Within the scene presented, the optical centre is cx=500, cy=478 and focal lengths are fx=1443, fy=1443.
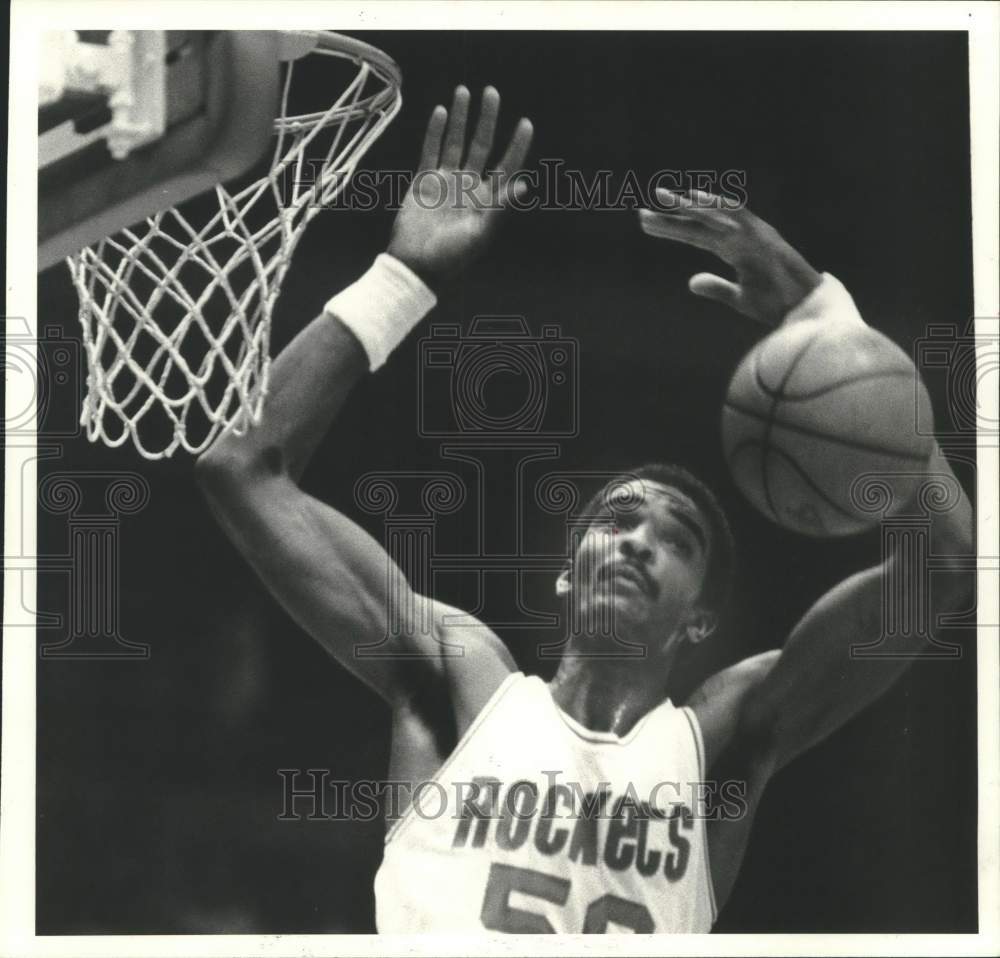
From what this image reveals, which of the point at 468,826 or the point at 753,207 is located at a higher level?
the point at 753,207

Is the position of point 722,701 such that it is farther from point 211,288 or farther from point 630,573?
point 211,288

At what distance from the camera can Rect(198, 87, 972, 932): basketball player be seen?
146 inches

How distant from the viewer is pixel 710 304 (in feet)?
12.4

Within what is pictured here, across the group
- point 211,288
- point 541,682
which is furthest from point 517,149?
point 541,682

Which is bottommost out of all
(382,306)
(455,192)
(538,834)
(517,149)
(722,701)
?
(538,834)

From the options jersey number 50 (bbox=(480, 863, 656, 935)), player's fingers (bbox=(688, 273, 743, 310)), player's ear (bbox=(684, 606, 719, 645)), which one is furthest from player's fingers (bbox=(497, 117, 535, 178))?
jersey number 50 (bbox=(480, 863, 656, 935))

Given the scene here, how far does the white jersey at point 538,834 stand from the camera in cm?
370

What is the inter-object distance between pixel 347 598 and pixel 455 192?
1.09 metres

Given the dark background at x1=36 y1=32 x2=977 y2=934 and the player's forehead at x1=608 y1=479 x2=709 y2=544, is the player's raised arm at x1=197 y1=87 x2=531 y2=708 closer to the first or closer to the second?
the dark background at x1=36 y1=32 x2=977 y2=934

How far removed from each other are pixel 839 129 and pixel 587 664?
1.56 meters

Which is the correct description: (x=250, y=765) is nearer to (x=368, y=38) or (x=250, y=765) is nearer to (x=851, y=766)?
(x=851, y=766)

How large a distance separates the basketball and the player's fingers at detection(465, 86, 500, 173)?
0.87 meters

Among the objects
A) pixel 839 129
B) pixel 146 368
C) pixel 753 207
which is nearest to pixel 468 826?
pixel 146 368

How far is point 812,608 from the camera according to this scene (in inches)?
148
